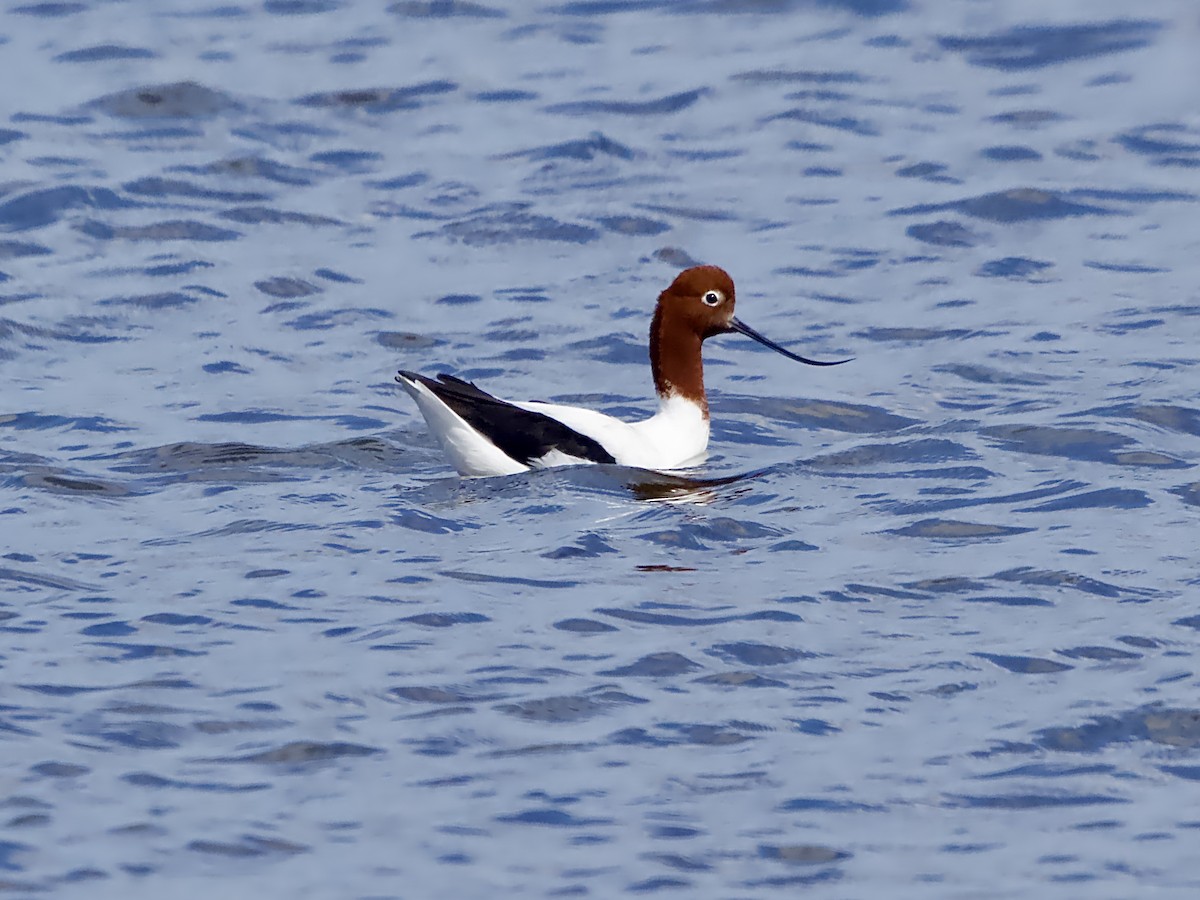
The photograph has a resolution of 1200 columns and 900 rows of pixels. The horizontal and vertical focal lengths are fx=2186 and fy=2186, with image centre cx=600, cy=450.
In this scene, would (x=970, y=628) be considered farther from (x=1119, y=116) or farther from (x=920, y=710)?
(x=1119, y=116)

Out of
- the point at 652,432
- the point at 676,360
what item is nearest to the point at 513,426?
the point at 652,432

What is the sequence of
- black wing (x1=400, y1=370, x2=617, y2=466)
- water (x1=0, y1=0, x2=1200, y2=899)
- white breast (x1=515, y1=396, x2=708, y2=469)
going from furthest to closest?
white breast (x1=515, y1=396, x2=708, y2=469) → black wing (x1=400, y1=370, x2=617, y2=466) → water (x1=0, y1=0, x2=1200, y2=899)

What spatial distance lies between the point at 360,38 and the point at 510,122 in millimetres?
2416

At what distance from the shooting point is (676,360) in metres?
10.8

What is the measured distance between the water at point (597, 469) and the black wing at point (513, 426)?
0.46ft

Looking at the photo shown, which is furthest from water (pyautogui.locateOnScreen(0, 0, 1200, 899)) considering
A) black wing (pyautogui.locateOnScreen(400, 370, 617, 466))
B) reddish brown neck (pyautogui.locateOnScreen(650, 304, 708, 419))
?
reddish brown neck (pyautogui.locateOnScreen(650, 304, 708, 419))

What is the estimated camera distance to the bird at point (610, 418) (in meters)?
10.0

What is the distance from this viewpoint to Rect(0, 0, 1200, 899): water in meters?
6.74

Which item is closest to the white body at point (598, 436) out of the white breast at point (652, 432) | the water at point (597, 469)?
the white breast at point (652, 432)

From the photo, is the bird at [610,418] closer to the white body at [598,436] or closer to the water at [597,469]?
the white body at [598,436]

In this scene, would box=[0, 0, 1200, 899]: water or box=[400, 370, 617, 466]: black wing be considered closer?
box=[0, 0, 1200, 899]: water

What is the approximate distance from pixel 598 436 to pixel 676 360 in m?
0.80

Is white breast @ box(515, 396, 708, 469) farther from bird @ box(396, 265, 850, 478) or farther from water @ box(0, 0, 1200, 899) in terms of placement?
water @ box(0, 0, 1200, 899)

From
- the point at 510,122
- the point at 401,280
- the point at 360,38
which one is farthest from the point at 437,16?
the point at 401,280
